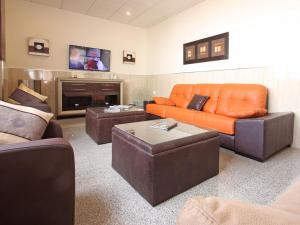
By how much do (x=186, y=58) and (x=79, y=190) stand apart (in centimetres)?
371

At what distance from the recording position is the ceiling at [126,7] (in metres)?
4.00

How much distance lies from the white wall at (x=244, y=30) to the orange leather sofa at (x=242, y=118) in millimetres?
559

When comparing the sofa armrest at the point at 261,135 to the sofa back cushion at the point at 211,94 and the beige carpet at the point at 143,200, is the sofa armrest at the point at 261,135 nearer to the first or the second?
the beige carpet at the point at 143,200

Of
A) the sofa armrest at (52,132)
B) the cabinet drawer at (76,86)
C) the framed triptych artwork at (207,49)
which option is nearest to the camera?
the sofa armrest at (52,132)

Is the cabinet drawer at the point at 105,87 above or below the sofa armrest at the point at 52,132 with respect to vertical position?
above

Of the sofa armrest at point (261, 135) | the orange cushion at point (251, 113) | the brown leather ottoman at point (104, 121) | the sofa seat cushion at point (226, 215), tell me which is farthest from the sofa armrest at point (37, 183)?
the orange cushion at point (251, 113)

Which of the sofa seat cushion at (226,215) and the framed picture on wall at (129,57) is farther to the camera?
the framed picture on wall at (129,57)

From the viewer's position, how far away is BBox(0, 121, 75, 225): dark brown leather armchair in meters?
0.79

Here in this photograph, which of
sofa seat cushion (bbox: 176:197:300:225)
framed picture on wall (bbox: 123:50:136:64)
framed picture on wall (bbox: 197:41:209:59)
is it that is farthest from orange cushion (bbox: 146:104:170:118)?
sofa seat cushion (bbox: 176:197:300:225)

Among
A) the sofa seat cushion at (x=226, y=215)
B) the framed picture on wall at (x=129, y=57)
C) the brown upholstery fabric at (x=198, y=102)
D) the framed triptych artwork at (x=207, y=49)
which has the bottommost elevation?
the sofa seat cushion at (x=226, y=215)

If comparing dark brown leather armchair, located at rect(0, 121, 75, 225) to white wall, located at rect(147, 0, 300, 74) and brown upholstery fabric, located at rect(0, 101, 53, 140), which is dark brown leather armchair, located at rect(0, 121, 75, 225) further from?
white wall, located at rect(147, 0, 300, 74)

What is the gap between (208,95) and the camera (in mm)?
3389

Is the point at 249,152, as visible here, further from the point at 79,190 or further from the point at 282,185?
the point at 79,190

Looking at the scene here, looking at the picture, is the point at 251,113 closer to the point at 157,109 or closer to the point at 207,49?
the point at 157,109
